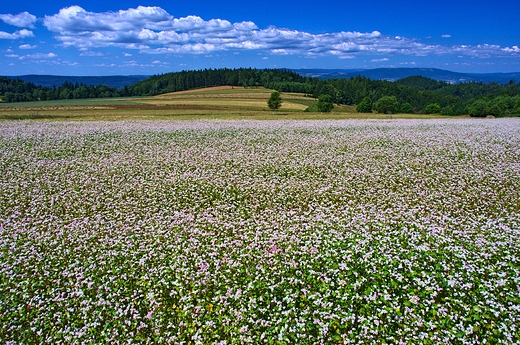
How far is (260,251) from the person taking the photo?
11.5 metres

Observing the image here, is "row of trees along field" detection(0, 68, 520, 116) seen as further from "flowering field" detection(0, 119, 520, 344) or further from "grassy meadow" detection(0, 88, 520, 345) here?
"grassy meadow" detection(0, 88, 520, 345)

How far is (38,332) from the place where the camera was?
8.19 meters

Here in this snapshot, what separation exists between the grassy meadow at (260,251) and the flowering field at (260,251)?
0.17ft

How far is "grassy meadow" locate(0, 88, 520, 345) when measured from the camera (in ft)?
26.9

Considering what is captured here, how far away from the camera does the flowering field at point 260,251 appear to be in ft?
26.9

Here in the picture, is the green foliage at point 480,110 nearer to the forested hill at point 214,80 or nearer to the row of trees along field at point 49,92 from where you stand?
the forested hill at point 214,80

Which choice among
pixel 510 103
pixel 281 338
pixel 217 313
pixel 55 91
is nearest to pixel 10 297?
pixel 217 313

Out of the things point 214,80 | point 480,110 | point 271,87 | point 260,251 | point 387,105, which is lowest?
point 260,251

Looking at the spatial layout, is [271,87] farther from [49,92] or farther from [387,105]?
[49,92]

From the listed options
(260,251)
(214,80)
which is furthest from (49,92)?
(260,251)

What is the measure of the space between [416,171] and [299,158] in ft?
26.1

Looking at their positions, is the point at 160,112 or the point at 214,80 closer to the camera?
the point at 160,112

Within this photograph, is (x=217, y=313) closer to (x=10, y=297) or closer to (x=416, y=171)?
(x=10, y=297)

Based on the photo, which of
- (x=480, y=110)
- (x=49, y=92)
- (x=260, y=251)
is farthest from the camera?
(x=49, y=92)
